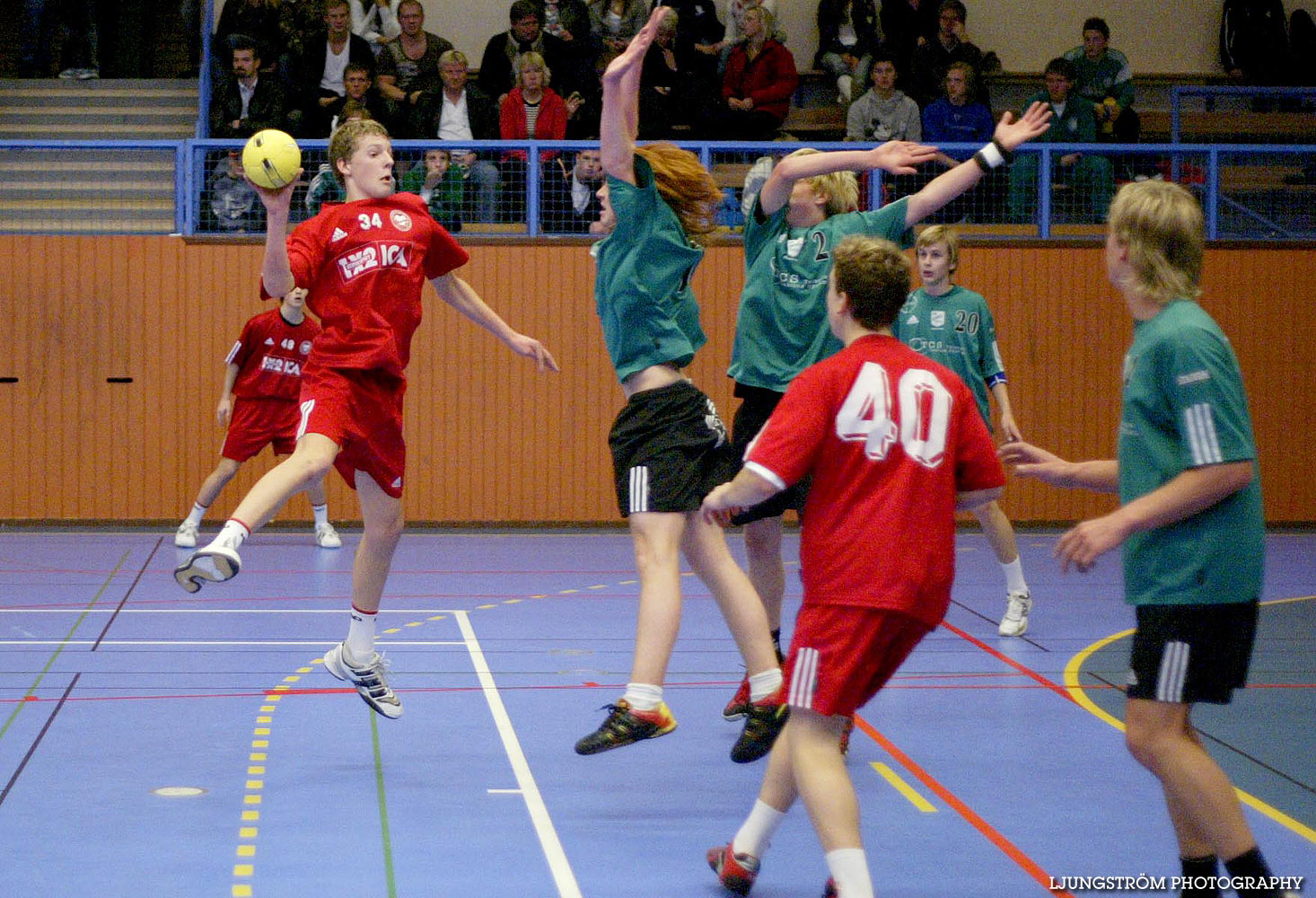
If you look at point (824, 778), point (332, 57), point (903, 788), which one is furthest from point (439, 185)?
point (824, 778)

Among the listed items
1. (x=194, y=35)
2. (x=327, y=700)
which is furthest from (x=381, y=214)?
(x=194, y=35)

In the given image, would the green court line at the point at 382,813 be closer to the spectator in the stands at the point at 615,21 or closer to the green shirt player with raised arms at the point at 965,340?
the green shirt player with raised arms at the point at 965,340

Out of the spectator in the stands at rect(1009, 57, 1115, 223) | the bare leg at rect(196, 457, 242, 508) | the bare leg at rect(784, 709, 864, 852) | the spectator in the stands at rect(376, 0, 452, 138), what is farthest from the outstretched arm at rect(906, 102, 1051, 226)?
the spectator in the stands at rect(376, 0, 452, 138)

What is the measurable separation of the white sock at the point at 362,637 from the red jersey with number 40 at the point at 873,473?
8.20 feet

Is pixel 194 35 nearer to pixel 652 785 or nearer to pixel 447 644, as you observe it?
pixel 447 644

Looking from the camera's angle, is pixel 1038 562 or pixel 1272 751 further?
pixel 1038 562

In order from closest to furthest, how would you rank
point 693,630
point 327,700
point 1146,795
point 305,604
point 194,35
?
1. point 1146,795
2. point 327,700
3. point 693,630
4. point 305,604
5. point 194,35

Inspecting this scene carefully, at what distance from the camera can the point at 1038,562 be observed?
1101 centimetres

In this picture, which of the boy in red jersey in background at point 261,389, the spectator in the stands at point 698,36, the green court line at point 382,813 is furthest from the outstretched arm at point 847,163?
the spectator in the stands at point 698,36

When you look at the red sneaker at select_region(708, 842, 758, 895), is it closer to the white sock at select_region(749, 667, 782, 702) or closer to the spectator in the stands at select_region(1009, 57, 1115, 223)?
the white sock at select_region(749, 667, 782, 702)

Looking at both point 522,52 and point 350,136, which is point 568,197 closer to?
A: point 522,52

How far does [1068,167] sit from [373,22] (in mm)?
6774

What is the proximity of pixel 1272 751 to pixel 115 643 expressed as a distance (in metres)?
5.47

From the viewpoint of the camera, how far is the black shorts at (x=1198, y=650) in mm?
3467
